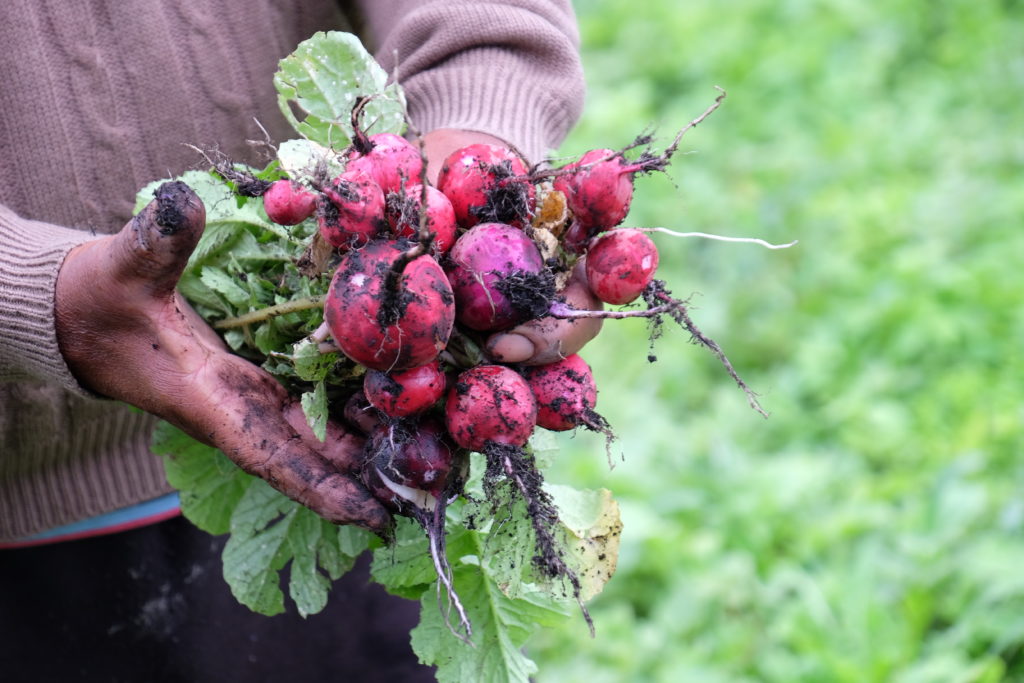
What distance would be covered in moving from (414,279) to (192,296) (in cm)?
58

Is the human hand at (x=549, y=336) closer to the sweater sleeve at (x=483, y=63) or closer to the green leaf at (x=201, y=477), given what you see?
the sweater sleeve at (x=483, y=63)

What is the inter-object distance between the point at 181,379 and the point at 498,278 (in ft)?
1.65

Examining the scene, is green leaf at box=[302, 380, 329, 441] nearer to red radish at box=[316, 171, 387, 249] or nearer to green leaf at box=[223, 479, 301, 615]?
red radish at box=[316, 171, 387, 249]

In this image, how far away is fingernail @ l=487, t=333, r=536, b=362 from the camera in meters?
1.49

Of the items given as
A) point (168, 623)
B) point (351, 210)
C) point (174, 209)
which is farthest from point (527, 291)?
point (168, 623)

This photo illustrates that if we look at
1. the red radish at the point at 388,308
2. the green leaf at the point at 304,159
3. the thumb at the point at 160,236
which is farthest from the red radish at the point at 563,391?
the thumb at the point at 160,236

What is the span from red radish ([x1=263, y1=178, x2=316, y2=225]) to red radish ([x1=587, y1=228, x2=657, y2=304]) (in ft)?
1.51

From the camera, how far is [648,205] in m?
5.23

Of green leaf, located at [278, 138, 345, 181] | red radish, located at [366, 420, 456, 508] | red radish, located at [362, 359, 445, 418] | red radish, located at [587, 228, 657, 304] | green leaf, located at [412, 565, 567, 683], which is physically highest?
green leaf, located at [278, 138, 345, 181]

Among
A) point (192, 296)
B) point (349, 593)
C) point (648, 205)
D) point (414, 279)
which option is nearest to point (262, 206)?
point (192, 296)

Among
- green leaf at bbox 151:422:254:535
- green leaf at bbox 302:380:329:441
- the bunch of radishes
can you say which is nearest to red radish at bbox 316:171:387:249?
the bunch of radishes

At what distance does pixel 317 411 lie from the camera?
4.74 ft

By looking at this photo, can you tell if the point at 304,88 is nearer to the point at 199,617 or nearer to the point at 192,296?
the point at 192,296

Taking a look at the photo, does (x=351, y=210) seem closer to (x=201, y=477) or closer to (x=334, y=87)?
(x=334, y=87)
